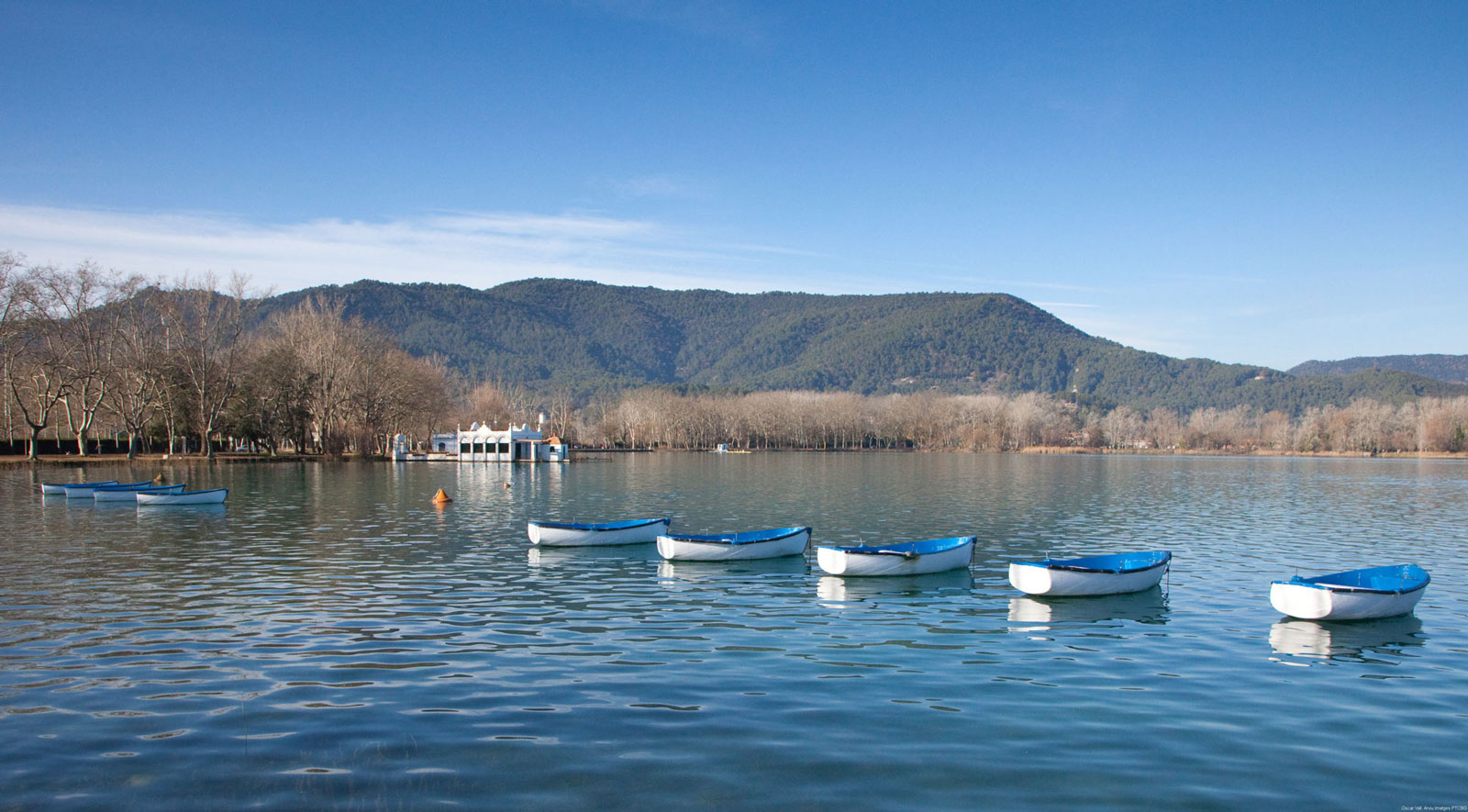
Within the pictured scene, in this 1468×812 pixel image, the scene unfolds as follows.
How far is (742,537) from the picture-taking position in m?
30.2

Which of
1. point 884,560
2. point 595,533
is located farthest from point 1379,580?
point 595,533

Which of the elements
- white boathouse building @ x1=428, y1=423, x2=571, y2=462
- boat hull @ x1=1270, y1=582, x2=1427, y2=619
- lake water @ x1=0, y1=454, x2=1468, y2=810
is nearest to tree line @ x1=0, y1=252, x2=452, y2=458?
white boathouse building @ x1=428, y1=423, x2=571, y2=462

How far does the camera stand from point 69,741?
12.1 metres

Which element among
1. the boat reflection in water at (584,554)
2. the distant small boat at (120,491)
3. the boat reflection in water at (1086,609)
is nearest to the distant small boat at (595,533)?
the boat reflection in water at (584,554)

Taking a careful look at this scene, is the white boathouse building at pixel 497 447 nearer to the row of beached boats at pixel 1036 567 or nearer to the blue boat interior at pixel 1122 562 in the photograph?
the row of beached boats at pixel 1036 567

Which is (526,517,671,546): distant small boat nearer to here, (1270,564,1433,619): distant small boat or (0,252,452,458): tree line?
(1270,564,1433,619): distant small boat

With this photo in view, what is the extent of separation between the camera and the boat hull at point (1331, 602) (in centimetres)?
2048

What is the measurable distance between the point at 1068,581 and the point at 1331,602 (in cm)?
568

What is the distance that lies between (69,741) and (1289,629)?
908 inches

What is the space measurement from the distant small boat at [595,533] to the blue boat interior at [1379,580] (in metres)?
20.2

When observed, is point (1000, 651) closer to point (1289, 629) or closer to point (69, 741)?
point (1289, 629)

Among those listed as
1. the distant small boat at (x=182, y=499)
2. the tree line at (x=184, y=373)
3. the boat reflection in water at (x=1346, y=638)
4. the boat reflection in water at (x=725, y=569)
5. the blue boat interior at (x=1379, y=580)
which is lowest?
the boat reflection in water at (x=1346, y=638)

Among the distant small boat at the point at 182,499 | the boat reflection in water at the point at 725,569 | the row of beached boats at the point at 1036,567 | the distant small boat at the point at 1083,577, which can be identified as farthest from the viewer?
the distant small boat at the point at 182,499

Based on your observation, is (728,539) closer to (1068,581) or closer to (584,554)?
(584,554)
